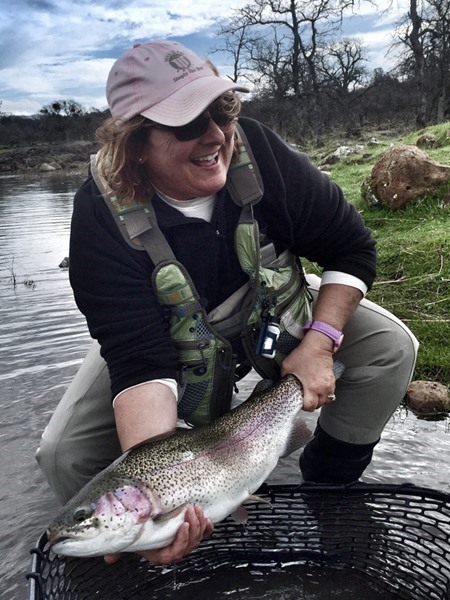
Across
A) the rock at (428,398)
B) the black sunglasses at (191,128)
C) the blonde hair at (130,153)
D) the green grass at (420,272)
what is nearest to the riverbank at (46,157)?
the green grass at (420,272)

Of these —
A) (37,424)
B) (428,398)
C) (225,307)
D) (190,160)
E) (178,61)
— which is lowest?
(37,424)

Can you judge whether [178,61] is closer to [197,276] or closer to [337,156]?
[197,276]

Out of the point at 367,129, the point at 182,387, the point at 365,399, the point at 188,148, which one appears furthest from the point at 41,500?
the point at 367,129

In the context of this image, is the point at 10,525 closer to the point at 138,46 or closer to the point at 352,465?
the point at 352,465

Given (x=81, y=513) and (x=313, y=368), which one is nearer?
(x=81, y=513)

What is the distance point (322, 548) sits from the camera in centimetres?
288

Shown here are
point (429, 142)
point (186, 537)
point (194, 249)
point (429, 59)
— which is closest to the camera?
point (186, 537)

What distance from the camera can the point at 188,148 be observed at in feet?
8.52

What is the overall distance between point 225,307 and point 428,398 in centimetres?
204

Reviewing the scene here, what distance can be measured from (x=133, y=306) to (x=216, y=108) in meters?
0.90

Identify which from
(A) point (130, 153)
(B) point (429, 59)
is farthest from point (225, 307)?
(B) point (429, 59)

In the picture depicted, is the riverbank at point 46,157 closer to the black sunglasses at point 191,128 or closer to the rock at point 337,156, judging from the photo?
the rock at point 337,156

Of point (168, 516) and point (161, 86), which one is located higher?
point (161, 86)

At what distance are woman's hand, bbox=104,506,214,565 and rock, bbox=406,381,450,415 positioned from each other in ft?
8.11
